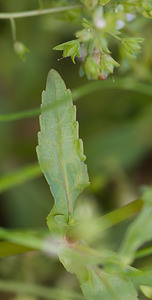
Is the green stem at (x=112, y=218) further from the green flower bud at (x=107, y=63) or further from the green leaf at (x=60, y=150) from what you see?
the green flower bud at (x=107, y=63)

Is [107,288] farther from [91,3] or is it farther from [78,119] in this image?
[78,119]

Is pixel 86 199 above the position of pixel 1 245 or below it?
above

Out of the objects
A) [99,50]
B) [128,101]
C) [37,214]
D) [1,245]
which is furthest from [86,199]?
[99,50]

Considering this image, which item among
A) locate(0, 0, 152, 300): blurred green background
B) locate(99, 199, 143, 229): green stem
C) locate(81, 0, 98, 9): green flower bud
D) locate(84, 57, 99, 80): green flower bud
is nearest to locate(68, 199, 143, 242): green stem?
locate(99, 199, 143, 229): green stem

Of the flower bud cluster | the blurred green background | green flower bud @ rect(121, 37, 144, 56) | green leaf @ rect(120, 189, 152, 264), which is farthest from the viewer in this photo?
the blurred green background

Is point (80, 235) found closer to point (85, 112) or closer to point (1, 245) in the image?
point (1, 245)

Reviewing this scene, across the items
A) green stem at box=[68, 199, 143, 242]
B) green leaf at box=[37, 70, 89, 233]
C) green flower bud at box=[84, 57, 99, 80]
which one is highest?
green flower bud at box=[84, 57, 99, 80]

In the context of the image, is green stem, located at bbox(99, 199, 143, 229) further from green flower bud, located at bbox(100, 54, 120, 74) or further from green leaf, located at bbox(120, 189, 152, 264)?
green flower bud, located at bbox(100, 54, 120, 74)
